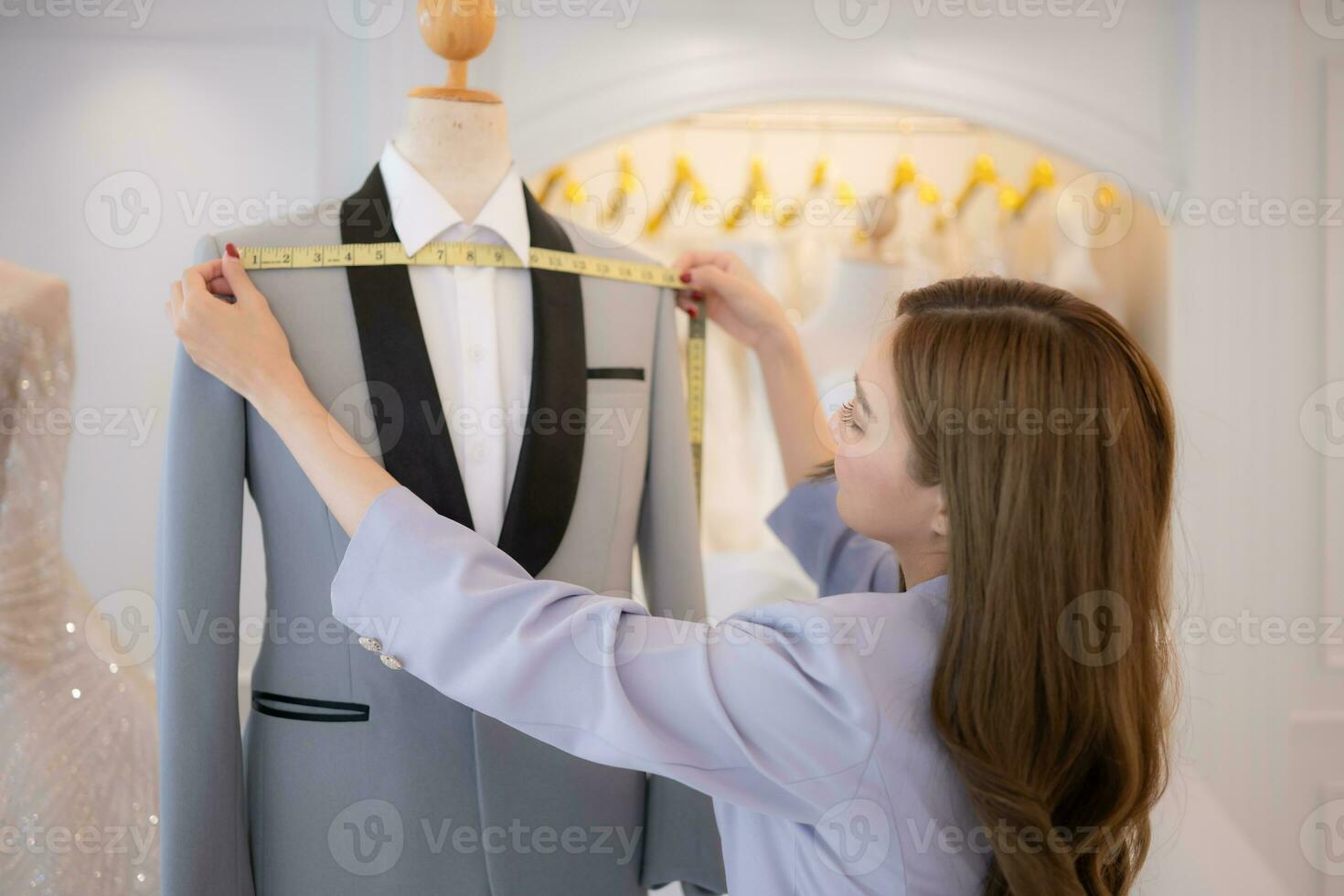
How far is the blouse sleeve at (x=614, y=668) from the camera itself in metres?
1.16

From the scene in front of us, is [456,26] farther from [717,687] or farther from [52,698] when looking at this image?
[52,698]

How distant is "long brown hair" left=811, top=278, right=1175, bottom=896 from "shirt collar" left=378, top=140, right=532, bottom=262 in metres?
0.57

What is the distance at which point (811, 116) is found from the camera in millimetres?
3537

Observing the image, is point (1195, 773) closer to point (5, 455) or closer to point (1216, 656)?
point (1216, 656)

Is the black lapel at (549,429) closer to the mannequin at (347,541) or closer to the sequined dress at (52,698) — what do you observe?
the mannequin at (347,541)

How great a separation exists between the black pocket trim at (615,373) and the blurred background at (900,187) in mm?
1249

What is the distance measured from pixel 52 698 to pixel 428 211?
92cm

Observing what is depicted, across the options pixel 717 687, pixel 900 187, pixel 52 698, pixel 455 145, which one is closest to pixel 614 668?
pixel 717 687

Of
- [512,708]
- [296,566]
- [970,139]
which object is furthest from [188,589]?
[970,139]

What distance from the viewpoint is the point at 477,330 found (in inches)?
57.7

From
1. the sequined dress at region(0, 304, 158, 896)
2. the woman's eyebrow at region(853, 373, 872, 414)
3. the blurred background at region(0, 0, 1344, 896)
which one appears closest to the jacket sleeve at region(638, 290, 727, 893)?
the woman's eyebrow at region(853, 373, 872, 414)

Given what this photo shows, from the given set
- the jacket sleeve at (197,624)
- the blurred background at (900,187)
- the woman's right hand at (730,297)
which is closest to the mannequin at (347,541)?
the jacket sleeve at (197,624)

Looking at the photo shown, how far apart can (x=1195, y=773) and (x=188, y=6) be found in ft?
10.9

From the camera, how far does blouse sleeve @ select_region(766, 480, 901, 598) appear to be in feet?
6.07
